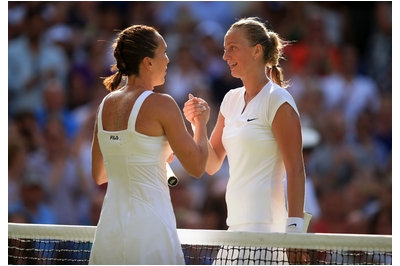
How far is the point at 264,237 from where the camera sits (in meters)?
3.26

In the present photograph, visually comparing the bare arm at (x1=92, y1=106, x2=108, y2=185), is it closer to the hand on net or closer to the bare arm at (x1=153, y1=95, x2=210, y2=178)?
the bare arm at (x1=153, y1=95, x2=210, y2=178)

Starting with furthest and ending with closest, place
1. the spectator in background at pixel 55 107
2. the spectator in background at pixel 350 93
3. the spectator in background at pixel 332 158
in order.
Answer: the spectator in background at pixel 55 107, the spectator in background at pixel 350 93, the spectator in background at pixel 332 158

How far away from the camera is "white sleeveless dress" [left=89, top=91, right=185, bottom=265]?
315cm

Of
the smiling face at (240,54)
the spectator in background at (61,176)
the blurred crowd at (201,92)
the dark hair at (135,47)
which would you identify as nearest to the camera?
the dark hair at (135,47)

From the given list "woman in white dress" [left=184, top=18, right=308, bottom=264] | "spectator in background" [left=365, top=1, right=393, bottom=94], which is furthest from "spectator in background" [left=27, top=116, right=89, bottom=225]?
"woman in white dress" [left=184, top=18, right=308, bottom=264]

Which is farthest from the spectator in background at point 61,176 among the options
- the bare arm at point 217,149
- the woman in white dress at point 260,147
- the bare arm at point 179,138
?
the bare arm at point 179,138

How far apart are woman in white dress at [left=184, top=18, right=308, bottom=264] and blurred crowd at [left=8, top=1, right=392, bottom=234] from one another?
280 cm

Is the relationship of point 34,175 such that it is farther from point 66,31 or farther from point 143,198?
point 143,198

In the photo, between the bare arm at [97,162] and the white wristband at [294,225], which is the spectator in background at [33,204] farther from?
the white wristband at [294,225]

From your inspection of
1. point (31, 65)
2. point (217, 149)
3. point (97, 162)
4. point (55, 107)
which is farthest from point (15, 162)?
point (97, 162)

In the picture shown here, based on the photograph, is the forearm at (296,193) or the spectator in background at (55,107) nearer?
the forearm at (296,193)

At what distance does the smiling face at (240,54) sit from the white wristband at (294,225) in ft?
2.99

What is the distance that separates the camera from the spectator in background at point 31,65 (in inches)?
320

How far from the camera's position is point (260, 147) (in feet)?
12.0
